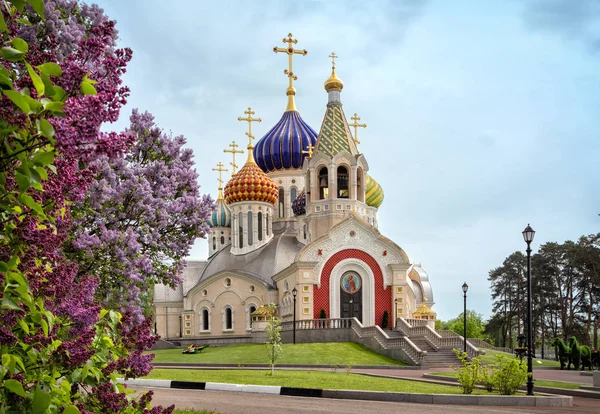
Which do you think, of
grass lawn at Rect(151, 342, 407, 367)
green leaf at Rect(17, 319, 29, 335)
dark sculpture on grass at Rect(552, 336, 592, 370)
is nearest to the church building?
grass lawn at Rect(151, 342, 407, 367)

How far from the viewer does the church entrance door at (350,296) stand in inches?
1746

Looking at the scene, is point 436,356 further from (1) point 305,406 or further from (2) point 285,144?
(2) point 285,144

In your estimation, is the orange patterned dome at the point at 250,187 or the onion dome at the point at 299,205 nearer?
the orange patterned dome at the point at 250,187

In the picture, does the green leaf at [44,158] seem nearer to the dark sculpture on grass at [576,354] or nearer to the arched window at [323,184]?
the dark sculpture on grass at [576,354]

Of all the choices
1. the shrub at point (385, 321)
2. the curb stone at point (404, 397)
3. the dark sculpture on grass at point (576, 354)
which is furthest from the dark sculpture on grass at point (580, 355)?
the curb stone at point (404, 397)

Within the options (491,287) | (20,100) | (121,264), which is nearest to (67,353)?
(20,100)

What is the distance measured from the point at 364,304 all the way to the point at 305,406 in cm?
2889

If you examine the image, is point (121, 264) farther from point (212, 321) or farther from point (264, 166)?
point (264, 166)

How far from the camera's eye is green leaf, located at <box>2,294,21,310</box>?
16.0 ft

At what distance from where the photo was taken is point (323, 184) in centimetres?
4856

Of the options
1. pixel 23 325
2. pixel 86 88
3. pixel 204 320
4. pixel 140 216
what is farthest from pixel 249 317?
pixel 86 88

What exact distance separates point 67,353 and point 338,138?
138 ft

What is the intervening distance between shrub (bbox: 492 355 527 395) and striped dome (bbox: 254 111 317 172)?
4191 centimetres

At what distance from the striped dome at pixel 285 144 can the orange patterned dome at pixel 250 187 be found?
4909 mm
